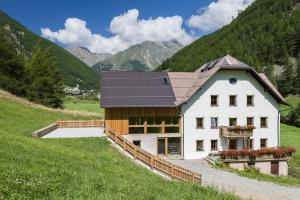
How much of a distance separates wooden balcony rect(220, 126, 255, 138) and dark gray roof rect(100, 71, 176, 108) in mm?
6679

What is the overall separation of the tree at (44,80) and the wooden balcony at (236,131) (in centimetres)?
4484

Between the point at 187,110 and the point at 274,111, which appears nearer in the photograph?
the point at 187,110

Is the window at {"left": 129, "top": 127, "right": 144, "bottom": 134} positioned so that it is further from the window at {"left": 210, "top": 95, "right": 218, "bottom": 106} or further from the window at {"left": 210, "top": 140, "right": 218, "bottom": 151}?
the window at {"left": 210, "top": 95, "right": 218, "bottom": 106}

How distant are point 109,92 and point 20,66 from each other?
40.4m

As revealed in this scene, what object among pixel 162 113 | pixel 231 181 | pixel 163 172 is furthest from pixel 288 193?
pixel 162 113

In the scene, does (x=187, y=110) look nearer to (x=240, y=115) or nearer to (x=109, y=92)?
(x=240, y=115)

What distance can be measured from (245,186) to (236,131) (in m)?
13.1

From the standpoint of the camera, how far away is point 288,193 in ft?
86.7

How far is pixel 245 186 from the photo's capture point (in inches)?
1080

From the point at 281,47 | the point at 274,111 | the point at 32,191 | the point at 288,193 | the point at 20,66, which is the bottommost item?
the point at 288,193

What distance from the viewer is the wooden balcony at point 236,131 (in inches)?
1559

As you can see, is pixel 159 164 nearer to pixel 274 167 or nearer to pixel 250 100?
pixel 274 167

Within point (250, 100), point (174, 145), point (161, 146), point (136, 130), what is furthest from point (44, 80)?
point (250, 100)

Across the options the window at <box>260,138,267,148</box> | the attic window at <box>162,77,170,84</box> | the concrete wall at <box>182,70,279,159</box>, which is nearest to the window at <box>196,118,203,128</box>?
the concrete wall at <box>182,70,279,159</box>
